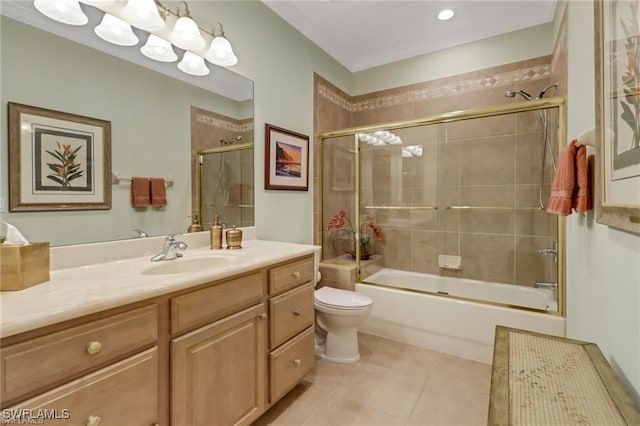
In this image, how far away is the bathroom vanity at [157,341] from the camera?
74cm

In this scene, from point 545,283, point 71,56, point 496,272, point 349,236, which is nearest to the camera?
point 71,56

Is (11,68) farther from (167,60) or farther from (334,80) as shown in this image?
(334,80)

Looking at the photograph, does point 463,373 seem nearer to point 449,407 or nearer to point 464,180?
point 449,407

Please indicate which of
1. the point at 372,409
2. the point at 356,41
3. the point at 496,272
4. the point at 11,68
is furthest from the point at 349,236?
the point at 11,68

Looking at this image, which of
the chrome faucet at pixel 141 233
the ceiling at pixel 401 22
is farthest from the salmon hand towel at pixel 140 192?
the ceiling at pixel 401 22

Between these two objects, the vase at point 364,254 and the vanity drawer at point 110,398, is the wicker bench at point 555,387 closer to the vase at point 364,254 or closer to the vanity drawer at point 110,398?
the vanity drawer at point 110,398

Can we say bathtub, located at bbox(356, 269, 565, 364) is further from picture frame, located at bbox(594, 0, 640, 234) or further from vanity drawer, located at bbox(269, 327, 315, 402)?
picture frame, located at bbox(594, 0, 640, 234)

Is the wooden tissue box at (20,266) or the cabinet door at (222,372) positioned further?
the cabinet door at (222,372)

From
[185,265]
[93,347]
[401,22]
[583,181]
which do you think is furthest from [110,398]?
[401,22]

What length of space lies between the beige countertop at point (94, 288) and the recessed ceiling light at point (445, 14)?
2446 mm

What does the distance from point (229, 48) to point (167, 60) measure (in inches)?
15.8

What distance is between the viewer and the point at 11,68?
1.08 m

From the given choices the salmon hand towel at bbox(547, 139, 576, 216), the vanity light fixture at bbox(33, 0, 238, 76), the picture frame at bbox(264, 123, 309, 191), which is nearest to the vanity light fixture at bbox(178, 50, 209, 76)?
the vanity light fixture at bbox(33, 0, 238, 76)

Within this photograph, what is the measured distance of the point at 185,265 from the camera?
1504 mm
